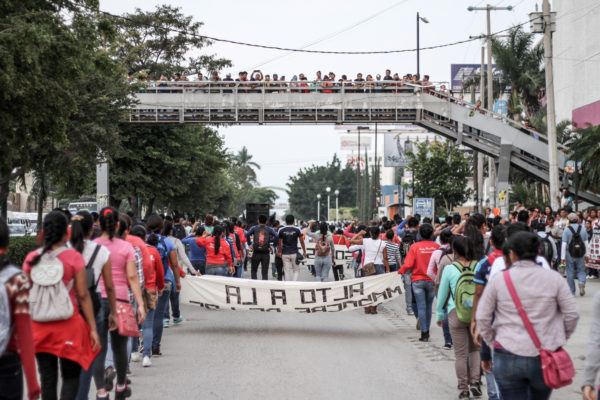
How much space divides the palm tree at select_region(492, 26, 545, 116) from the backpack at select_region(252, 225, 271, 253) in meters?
36.8

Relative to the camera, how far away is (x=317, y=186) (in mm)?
148500

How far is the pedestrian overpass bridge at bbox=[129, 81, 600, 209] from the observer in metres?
34.0

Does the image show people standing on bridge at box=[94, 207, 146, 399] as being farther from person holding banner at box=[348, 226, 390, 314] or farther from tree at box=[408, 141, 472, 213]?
tree at box=[408, 141, 472, 213]

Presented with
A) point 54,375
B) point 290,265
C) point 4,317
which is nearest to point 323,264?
point 290,265

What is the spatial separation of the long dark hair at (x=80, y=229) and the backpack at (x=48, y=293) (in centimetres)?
68

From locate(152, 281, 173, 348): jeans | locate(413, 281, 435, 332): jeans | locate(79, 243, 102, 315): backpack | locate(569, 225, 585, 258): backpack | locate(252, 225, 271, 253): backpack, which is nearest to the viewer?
locate(79, 243, 102, 315): backpack

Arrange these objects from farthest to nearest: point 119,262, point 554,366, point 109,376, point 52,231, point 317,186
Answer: point 317,186 < point 109,376 < point 119,262 < point 52,231 < point 554,366

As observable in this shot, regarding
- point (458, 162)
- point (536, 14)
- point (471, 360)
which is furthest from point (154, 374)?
point (458, 162)

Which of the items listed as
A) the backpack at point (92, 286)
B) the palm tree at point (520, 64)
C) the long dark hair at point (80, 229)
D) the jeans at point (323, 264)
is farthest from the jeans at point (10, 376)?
the palm tree at point (520, 64)

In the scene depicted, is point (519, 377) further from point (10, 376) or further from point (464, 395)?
point (10, 376)

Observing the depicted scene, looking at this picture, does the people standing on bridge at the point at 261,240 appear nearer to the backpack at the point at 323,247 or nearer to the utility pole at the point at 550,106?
the backpack at the point at 323,247

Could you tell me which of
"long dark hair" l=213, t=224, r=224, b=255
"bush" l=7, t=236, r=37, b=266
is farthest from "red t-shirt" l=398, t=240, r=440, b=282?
"bush" l=7, t=236, r=37, b=266

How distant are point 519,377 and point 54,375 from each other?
319 centimetres

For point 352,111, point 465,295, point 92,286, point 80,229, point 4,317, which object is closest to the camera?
point 4,317
